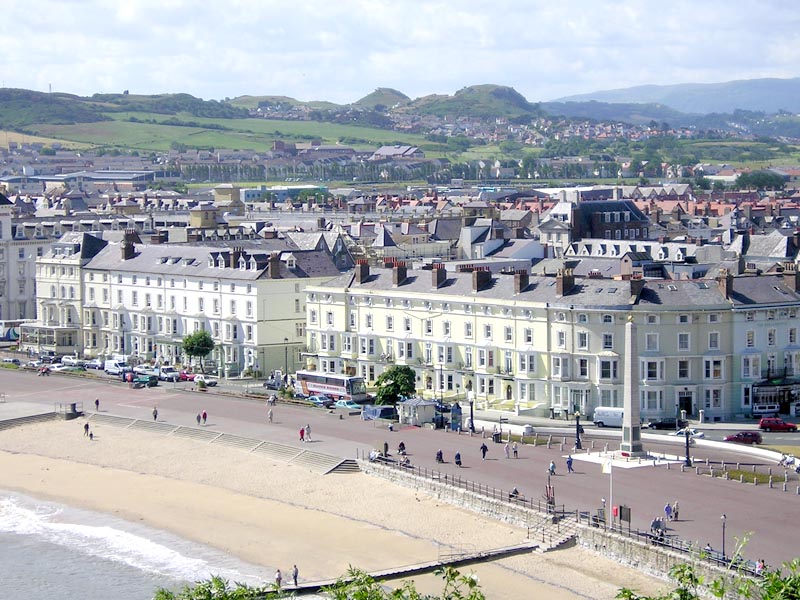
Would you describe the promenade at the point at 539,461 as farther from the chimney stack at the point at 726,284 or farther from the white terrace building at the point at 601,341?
the chimney stack at the point at 726,284

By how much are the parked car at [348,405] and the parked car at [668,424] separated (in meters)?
14.0

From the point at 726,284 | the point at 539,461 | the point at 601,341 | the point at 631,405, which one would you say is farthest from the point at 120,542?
the point at 726,284

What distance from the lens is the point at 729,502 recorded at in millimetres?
Result: 49938

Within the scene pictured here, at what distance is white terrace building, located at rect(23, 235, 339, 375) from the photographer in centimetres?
8406

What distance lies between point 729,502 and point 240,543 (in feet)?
50.7

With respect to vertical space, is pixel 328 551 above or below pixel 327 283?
below

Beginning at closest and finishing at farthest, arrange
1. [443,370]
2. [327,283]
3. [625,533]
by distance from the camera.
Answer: [625,533], [443,370], [327,283]

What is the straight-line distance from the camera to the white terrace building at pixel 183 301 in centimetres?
8406

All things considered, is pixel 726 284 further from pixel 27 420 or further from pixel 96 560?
pixel 27 420

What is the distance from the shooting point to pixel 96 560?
1898 inches

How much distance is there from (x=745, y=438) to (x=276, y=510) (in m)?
18.6

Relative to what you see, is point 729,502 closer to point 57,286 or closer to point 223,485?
point 223,485

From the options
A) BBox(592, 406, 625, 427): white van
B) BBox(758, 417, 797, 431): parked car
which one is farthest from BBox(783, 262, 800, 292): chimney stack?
BBox(592, 406, 625, 427): white van

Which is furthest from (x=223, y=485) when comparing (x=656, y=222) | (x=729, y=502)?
(x=656, y=222)
